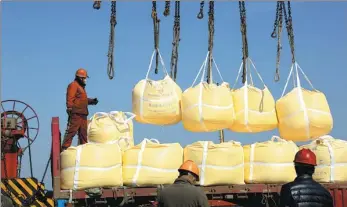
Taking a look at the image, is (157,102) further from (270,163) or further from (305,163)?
(305,163)

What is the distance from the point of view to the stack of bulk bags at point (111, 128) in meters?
7.62

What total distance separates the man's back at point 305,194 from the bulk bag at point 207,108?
8.61 feet

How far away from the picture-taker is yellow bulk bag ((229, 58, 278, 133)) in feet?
24.7

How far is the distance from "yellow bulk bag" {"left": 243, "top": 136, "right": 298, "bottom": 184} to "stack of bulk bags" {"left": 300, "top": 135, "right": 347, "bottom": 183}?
1.57 ft

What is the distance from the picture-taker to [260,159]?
6.89m

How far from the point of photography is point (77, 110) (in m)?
8.05

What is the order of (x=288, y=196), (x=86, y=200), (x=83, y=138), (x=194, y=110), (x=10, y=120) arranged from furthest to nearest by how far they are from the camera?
(x=10, y=120)
(x=83, y=138)
(x=194, y=110)
(x=86, y=200)
(x=288, y=196)

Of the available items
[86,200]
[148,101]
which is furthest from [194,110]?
[86,200]

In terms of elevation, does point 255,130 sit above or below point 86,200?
above

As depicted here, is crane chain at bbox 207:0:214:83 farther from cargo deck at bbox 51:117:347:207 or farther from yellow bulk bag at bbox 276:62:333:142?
cargo deck at bbox 51:117:347:207

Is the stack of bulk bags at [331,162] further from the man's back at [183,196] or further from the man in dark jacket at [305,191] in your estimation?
the man's back at [183,196]

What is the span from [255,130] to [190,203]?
312 centimetres

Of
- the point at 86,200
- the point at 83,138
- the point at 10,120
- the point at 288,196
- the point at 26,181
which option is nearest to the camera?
the point at 288,196

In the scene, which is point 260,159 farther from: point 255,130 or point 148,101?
point 148,101
